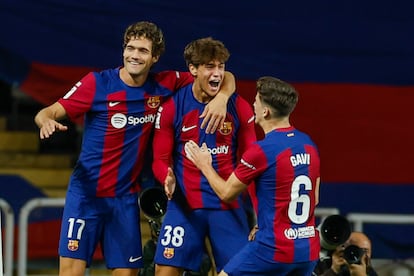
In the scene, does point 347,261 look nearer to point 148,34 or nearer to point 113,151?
point 113,151

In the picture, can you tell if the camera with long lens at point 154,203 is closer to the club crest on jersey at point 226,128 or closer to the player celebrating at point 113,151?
the player celebrating at point 113,151

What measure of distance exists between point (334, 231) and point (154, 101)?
143 centimetres

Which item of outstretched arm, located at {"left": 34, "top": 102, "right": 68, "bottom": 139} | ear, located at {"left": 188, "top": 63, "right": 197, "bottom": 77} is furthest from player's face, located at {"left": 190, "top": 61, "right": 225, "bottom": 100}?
outstretched arm, located at {"left": 34, "top": 102, "right": 68, "bottom": 139}

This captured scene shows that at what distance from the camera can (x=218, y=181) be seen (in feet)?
25.7

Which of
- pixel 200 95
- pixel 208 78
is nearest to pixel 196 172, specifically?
pixel 200 95

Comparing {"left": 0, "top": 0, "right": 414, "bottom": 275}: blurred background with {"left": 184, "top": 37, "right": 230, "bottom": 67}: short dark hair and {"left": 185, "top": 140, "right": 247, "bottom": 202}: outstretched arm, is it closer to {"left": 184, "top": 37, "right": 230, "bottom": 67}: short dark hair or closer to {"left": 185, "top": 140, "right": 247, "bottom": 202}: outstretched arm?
{"left": 184, "top": 37, "right": 230, "bottom": 67}: short dark hair

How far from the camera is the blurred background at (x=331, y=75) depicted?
35.1ft

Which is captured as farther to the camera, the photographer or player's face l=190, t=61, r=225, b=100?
the photographer

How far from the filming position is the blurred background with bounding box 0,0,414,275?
10688 millimetres

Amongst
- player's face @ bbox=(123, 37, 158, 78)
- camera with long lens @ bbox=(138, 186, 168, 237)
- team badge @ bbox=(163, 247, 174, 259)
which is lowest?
team badge @ bbox=(163, 247, 174, 259)

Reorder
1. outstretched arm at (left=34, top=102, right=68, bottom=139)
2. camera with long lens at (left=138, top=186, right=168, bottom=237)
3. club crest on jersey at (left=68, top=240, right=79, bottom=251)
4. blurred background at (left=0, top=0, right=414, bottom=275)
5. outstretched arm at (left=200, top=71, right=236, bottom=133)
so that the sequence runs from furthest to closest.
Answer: blurred background at (left=0, top=0, right=414, bottom=275), camera with long lens at (left=138, top=186, right=168, bottom=237), club crest on jersey at (left=68, top=240, right=79, bottom=251), outstretched arm at (left=200, top=71, right=236, bottom=133), outstretched arm at (left=34, top=102, right=68, bottom=139)

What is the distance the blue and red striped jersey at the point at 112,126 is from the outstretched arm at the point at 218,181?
0.57 m

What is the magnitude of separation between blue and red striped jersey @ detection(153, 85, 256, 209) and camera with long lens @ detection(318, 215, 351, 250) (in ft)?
2.48

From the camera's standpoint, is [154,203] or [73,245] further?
[154,203]
